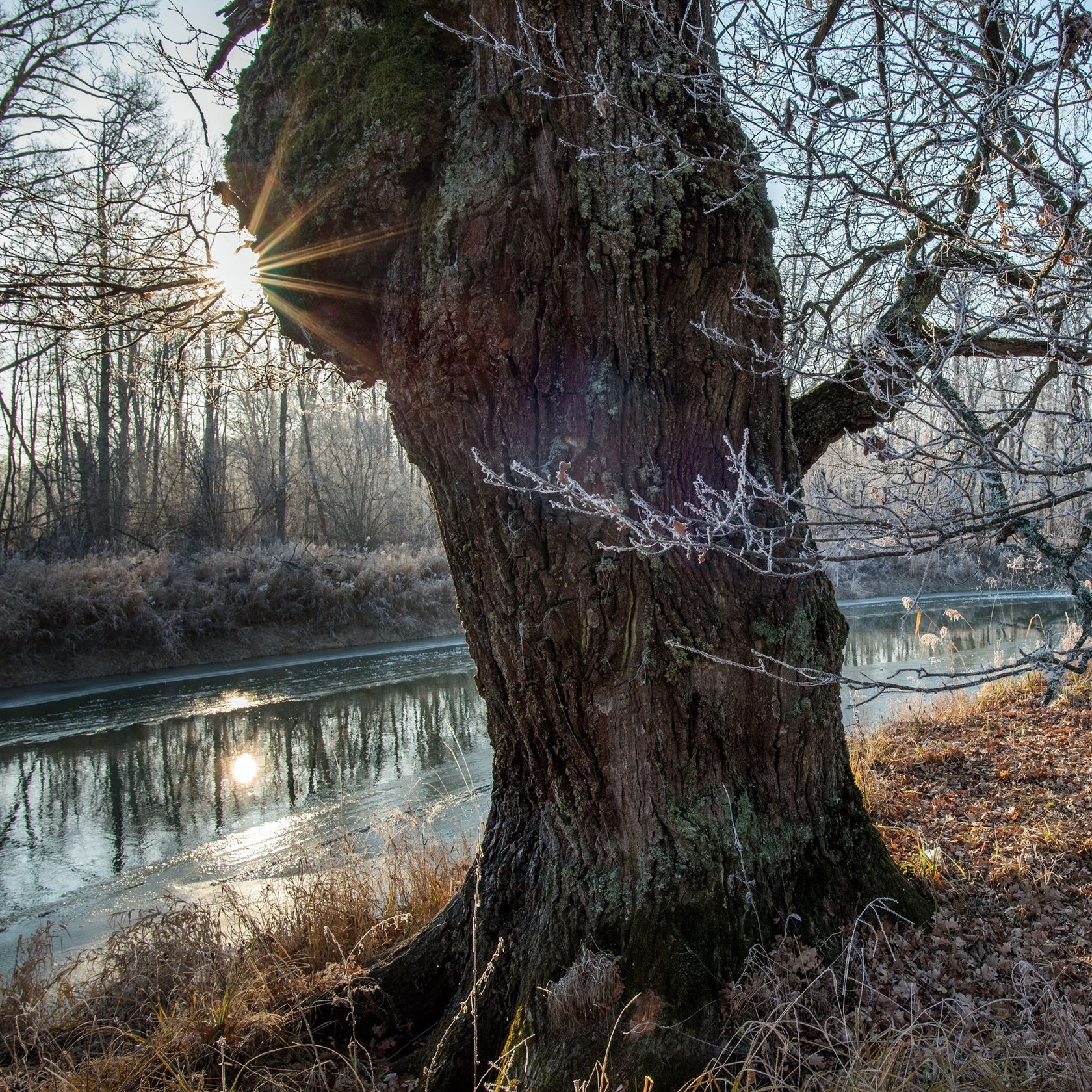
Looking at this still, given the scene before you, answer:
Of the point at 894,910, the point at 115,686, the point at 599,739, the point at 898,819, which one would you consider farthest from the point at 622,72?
the point at 115,686

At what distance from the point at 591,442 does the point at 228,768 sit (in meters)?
7.70

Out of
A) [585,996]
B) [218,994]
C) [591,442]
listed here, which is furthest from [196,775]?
[591,442]

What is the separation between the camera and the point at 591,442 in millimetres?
2531

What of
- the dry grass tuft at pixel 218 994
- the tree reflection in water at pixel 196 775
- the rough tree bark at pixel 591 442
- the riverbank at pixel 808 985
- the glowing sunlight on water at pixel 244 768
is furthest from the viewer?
the glowing sunlight on water at pixel 244 768

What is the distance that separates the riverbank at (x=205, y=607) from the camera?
44.9 ft

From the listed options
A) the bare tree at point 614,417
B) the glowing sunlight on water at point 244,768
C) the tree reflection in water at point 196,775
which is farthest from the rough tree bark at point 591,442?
the glowing sunlight on water at point 244,768

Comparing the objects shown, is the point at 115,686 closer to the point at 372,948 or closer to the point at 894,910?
the point at 372,948

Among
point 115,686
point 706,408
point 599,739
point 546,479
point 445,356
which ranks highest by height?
point 445,356

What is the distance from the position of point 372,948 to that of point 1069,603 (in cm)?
1902

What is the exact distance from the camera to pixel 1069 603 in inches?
700

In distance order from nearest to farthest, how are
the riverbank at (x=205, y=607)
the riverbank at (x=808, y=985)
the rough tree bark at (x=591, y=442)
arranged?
the riverbank at (x=808, y=985)
the rough tree bark at (x=591, y=442)
the riverbank at (x=205, y=607)

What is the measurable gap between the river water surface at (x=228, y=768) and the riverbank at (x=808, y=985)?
847 mm

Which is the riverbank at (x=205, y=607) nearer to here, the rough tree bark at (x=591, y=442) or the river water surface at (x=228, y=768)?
the river water surface at (x=228, y=768)

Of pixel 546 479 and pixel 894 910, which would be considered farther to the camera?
pixel 894 910
